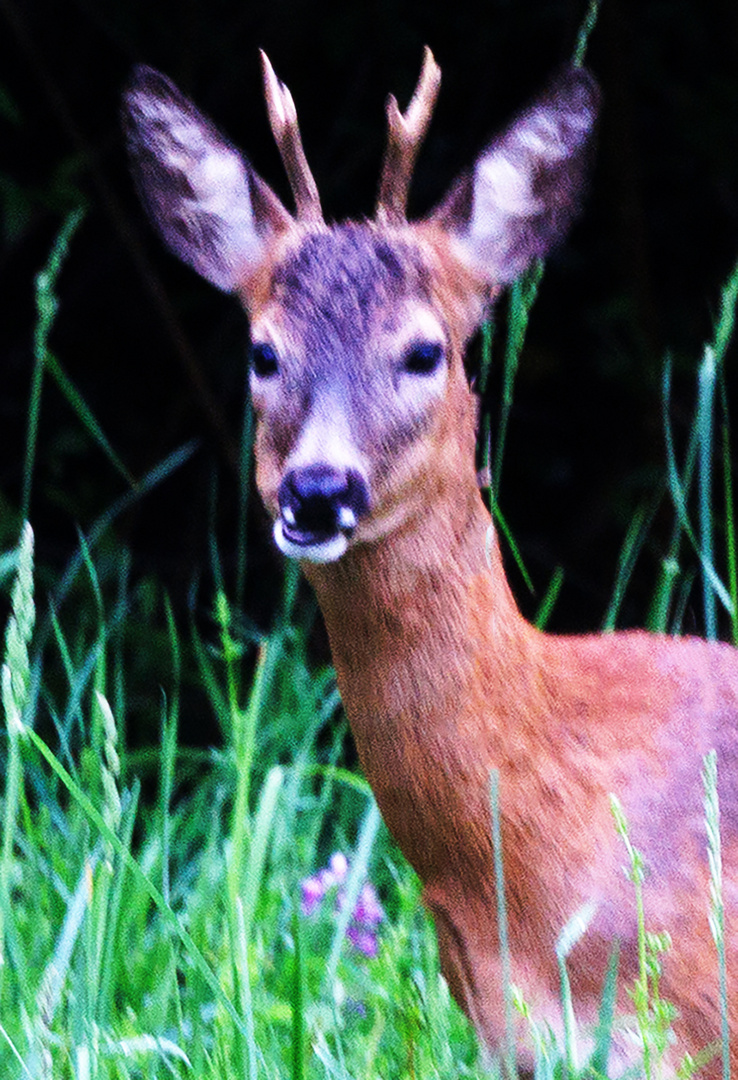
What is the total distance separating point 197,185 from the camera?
1982 millimetres

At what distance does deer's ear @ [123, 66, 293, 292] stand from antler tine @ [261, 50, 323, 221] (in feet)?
0.16

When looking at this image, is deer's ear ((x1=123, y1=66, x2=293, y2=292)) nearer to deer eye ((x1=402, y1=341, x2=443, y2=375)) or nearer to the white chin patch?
deer eye ((x1=402, y1=341, x2=443, y2=375))

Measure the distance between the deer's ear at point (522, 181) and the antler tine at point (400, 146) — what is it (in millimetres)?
84

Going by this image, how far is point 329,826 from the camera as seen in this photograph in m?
2.98

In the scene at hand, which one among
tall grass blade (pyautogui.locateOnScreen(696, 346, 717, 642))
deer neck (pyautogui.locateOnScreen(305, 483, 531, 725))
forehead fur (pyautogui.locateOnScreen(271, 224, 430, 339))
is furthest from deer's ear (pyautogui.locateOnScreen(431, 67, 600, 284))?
deer neck (pyautogui.locateOnScreen(305, 483, 531, 725))

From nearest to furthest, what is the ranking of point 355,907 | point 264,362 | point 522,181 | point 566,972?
point 566,972
point 264,362
point 522,181
point 355,907

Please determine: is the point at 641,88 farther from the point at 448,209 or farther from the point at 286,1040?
the point at 286,1040

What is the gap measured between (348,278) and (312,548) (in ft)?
1.07

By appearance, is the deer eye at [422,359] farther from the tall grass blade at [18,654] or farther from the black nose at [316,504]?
the tall grass blade at [18,654]

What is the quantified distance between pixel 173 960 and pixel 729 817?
582 mm

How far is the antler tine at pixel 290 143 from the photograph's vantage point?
71.2 inches

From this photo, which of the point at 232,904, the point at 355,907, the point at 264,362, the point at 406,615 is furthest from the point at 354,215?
the point at 232,904

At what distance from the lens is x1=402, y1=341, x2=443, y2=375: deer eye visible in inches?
67.0

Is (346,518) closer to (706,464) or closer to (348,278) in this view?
(348,278)
